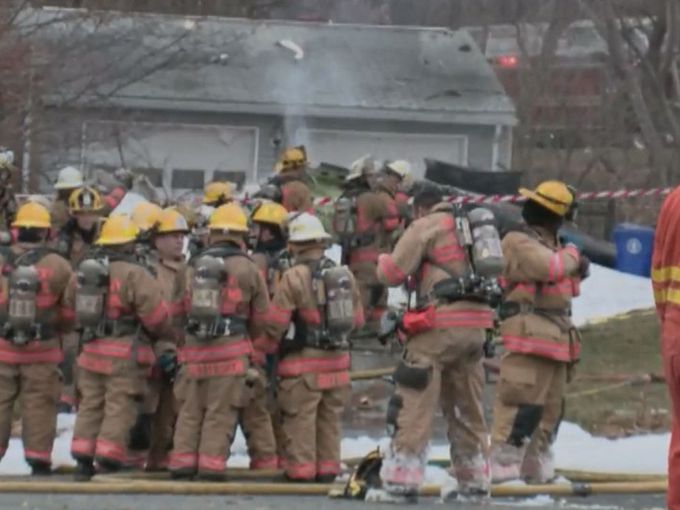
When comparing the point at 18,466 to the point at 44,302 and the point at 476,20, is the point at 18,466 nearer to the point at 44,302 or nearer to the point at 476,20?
the point at 44,302

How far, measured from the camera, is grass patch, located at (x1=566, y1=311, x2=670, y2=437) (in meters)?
15.7

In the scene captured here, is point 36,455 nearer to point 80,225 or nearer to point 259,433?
point 259,433

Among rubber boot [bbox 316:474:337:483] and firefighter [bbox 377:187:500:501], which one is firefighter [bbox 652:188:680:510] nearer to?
firefighter [bbox 377:187:500:501]

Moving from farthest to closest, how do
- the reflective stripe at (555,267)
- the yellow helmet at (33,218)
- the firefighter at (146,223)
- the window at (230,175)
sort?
the window at (230,175) → the firefighter at (146,223) → the yellow helmet at (33,218) → the reflective stripe at (555,267)

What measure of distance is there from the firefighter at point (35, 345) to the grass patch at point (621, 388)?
4327 mm

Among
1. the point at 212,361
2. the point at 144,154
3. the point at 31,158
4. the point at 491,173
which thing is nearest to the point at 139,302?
the point at 212,361

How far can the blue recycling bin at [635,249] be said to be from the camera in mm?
26172

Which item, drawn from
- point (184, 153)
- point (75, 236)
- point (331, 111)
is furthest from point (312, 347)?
point (331, 111)

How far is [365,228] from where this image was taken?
1891cm

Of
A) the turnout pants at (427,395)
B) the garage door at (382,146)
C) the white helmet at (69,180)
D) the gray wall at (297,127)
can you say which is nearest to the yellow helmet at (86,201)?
the white helmet at (69,180)

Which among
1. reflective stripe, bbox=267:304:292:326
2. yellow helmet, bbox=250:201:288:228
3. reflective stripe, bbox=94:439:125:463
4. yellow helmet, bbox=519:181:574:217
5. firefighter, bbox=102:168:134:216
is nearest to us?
yellow helmet, bbox=519:181:574:217

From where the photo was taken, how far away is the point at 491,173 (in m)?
28.0

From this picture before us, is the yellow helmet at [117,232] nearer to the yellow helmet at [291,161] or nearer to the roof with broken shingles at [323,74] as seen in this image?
the yellow helmet at [291,161]

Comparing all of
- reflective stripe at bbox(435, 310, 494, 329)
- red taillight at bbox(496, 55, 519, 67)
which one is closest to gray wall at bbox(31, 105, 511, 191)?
red taillight at bbox(496, 55, 519, 67)
